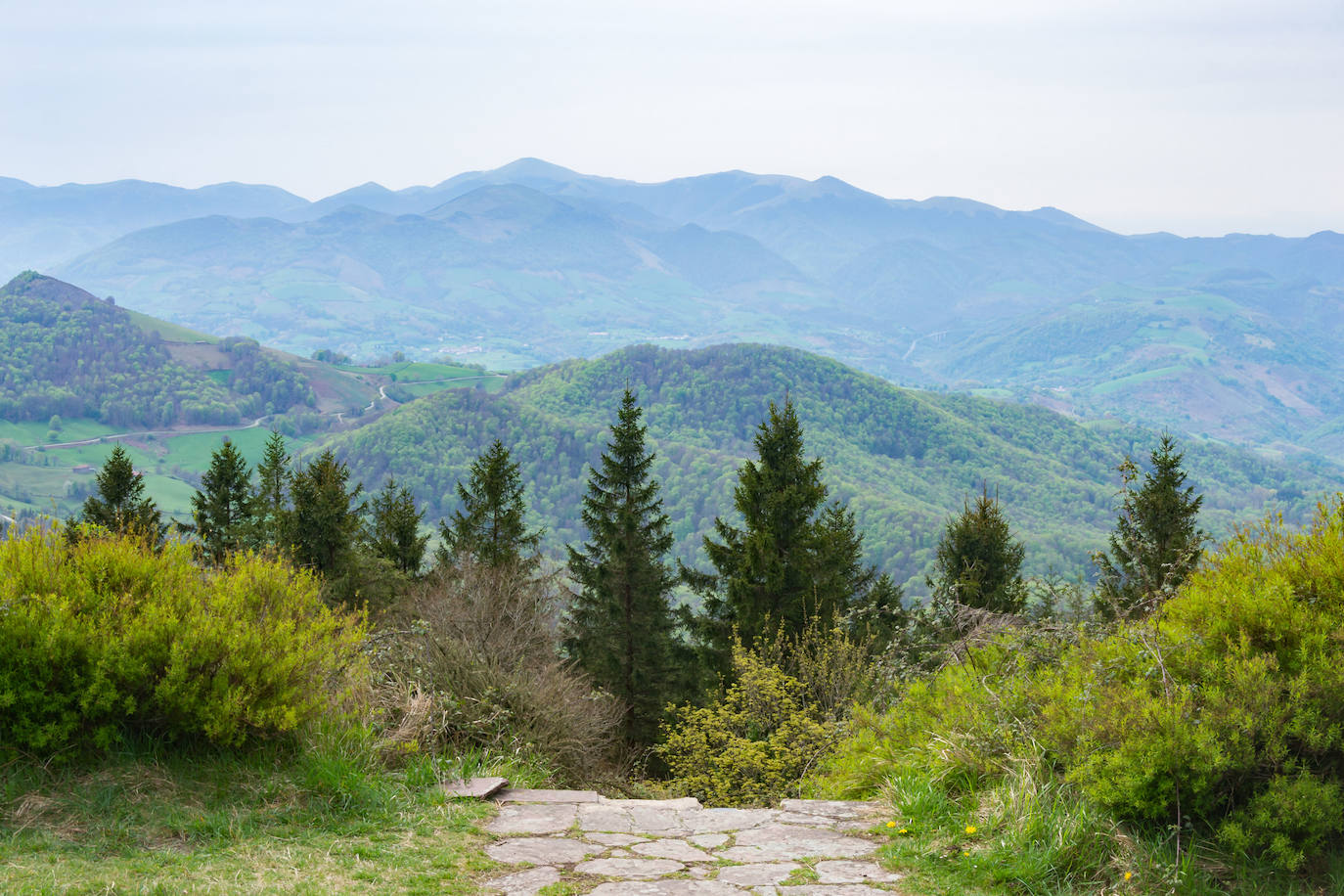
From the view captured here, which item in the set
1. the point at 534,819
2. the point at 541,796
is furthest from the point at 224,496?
the point at 534,819

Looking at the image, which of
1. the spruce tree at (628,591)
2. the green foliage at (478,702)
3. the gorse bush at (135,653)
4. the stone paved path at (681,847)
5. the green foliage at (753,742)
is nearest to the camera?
the stone paved path at (681,847)

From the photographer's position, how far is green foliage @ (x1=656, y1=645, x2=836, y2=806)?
29.2ft

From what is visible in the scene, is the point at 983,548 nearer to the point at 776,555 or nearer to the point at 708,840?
the point at 776,555

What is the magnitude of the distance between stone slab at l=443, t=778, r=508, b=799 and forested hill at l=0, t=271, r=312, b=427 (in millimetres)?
190698

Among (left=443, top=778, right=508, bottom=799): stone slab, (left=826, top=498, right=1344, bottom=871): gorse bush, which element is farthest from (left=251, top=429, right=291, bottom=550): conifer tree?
(left=826, top=498, right=1344, bottom=871): gorse bush

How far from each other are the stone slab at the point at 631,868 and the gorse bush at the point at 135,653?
1.80 metres

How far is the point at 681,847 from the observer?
461 cm

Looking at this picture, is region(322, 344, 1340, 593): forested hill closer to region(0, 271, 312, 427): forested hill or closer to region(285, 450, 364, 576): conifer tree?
region(0, 271, 312, 427): forested hill

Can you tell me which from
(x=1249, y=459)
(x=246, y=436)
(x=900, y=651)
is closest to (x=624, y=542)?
(x=900, y=651)

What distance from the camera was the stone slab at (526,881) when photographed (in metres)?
3.95

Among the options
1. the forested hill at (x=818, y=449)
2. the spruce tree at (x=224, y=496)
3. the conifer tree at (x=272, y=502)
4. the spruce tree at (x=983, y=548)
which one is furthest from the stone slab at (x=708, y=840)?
the forested hill at (x=818, y=449)

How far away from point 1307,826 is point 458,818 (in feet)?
12.9

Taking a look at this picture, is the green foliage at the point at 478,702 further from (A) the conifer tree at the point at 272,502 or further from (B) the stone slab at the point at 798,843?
(A) the conifer tree at the point at 272,502

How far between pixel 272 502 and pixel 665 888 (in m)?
22.8
